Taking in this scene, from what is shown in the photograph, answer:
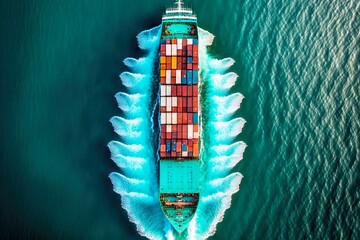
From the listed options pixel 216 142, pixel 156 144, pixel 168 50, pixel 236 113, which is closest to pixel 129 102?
pixel 156 144

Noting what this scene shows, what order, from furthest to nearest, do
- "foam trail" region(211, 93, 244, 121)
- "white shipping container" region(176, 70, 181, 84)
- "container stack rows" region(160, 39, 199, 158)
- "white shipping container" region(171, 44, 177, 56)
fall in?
"foam trail" region(211, 93, 244, 121)
"white shipping container" region(171, 44, 177, 56)
"white shipping container" region(176, 70, 181, 84)
"container stack rows" region(160, 39, 199, 158)

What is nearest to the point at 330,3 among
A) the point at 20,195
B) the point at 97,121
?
the point at 97,121

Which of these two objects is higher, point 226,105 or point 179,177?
point 226,105

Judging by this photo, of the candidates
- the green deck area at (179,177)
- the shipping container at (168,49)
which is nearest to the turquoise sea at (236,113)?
the shipping container at (168,49)

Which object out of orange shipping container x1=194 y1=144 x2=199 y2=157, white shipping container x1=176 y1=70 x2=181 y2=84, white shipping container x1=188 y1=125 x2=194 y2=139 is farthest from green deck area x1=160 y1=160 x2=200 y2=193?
white shipping container x1=176 y1=70 x2=181 y2=84

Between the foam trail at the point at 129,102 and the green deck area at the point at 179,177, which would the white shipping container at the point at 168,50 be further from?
the green deck area at the point at 179,177

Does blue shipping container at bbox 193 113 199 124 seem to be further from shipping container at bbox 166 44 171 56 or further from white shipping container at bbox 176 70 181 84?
shipping container at bbox 166 44 171 56

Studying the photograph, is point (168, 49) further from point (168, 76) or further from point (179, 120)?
point (179, 120)
